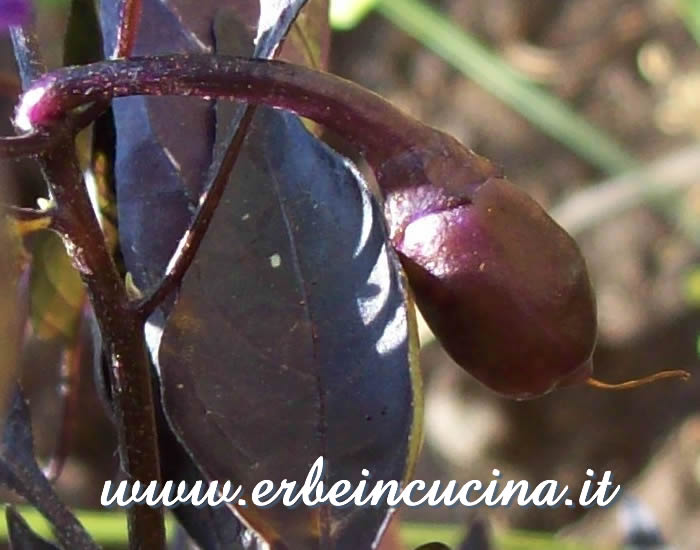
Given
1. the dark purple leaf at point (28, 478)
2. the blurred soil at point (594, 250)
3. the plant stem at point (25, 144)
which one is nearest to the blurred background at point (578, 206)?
the blurred soil at point (594, 250)

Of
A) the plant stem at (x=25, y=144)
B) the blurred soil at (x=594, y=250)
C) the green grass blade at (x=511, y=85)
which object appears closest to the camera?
the plant stem at (x=25, y=144)

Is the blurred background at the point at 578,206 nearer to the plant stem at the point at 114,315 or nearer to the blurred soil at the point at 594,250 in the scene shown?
the blurred soil at the point at 594,250

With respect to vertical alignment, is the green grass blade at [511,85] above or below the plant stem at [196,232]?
below

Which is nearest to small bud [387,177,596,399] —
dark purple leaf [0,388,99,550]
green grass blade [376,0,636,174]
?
dark purple leaf [0,388,99,550]

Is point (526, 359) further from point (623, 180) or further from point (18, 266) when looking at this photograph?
point (623, 180)

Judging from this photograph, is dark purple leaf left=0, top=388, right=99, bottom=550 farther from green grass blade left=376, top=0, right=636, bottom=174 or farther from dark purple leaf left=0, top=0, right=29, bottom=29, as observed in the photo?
green grass blade left=376, top=0, right=636, bottom=174

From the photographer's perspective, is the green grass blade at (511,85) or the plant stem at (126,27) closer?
the plant stem at (126,27)

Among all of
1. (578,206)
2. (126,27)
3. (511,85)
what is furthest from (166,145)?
(578,206)
